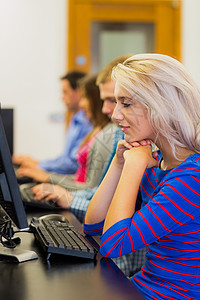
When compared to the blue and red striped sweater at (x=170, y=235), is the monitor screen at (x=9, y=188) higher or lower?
higher

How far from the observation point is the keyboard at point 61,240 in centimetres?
100

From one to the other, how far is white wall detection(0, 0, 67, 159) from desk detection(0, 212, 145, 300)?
3.48 meters

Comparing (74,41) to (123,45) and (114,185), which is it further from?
(114,185)

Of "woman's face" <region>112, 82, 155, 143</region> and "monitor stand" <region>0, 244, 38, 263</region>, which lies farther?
"woman's face" <region>112, 82, 155, 143</region>

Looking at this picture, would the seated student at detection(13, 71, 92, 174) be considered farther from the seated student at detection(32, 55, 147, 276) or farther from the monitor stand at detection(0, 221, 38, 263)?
the monitor stand at detection(0, 221, 38, 263)

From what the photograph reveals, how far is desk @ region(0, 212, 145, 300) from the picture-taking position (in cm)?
81

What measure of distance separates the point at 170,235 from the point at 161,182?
5.3 inches

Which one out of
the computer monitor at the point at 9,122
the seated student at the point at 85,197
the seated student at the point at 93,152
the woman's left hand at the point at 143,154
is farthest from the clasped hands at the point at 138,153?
the computer monitor at the point at 9,122

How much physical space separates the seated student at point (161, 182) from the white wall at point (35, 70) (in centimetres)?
336

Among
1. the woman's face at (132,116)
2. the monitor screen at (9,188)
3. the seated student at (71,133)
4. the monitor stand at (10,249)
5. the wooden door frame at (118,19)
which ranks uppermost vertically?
the wooden door frame at (118,19)

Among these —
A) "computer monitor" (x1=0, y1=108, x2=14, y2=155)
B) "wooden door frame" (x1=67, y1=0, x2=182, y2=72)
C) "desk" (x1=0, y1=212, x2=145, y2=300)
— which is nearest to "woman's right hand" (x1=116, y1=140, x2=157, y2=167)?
"desk" (x1=0, y1=212, x2=145, y2=300)

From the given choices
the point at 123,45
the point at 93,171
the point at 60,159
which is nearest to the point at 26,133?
the point at 60,159

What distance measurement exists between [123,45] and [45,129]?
1188 millimetres

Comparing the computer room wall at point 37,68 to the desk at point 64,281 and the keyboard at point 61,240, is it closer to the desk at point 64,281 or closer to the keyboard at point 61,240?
the keyboard at point 61,240
